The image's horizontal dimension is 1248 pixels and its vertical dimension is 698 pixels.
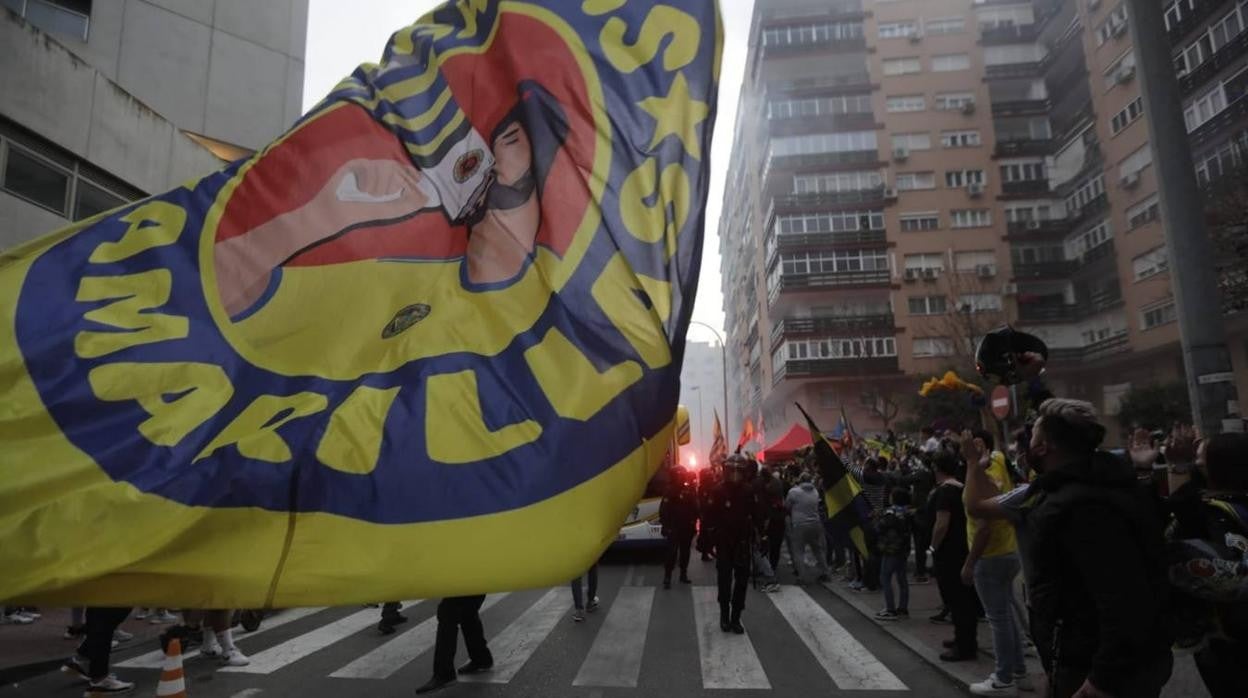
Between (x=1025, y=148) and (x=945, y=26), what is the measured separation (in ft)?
32.8

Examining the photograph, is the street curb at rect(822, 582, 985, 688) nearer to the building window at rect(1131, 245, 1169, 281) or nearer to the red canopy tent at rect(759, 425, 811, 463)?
the red canopy tent at rect(759, 425, 811, 463)

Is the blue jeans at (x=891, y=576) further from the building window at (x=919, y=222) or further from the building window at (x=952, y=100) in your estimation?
the building window at (x=952, y=100)

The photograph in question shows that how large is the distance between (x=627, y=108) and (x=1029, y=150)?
51656mm

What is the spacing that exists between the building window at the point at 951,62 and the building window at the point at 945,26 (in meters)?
1.68

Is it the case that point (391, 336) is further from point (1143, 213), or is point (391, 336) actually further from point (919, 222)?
point (919, 222)

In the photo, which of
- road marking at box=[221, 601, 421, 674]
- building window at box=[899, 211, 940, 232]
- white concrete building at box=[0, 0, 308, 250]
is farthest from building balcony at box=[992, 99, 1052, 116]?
road marking at box=[221, 601, 421, 674]

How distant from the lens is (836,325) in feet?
155

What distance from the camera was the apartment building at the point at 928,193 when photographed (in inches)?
1692

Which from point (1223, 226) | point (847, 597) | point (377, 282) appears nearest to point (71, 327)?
point (377, 282)

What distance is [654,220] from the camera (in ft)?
12.2

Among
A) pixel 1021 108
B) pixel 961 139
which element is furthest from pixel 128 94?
pixel 1021 108

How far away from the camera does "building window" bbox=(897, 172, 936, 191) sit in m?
48.6

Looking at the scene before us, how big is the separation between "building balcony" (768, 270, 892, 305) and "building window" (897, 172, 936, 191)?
6004mm

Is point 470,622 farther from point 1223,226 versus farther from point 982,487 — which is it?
point 1223,226
